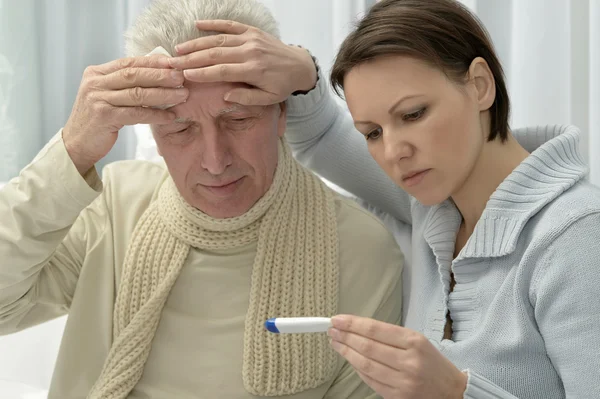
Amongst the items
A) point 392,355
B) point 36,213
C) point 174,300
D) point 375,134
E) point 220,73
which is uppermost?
point 220,73

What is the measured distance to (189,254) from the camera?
5.17 ft

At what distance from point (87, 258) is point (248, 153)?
1.34ft

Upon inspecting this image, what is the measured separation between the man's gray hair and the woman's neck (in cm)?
52

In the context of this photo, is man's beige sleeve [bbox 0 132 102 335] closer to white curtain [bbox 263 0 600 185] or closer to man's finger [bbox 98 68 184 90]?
man's finger [bbox 98 68 184 90]

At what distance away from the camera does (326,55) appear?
2.28 metres

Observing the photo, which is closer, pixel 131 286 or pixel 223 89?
pixel 223 89

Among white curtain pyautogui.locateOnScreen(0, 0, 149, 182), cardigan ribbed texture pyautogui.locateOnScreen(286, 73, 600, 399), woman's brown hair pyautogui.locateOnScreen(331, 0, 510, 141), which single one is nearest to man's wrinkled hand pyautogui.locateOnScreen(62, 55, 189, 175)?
woman's brown hair pyautogui.locateOnScreen(331, 0, 510, 141)

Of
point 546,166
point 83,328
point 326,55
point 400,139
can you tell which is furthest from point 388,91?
point 326,55

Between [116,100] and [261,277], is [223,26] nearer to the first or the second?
[116,100]

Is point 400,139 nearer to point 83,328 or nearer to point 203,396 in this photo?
point 203,396

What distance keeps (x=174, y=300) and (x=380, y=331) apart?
2.02ft

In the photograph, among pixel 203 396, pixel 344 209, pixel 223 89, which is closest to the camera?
pixel 223 89

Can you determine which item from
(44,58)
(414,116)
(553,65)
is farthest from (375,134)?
(44,58)

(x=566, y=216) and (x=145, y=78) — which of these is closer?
(x=566, y=216)
